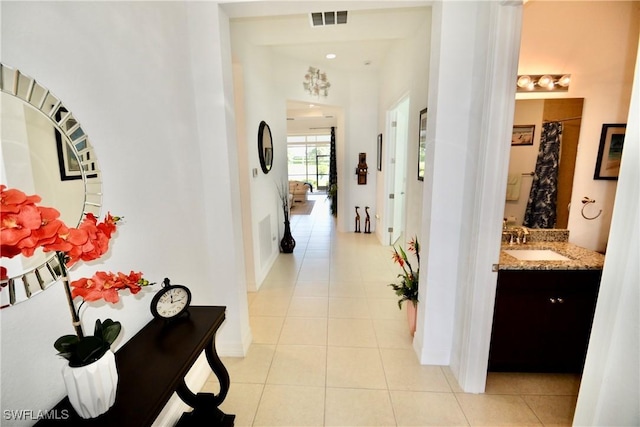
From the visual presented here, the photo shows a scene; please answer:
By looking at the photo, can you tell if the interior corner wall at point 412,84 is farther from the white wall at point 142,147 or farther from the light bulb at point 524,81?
the white wall at point 142,147

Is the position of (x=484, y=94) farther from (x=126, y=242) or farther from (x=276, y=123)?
(x=276, y=123)

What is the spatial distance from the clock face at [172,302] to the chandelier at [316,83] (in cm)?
402

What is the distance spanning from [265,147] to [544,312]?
3206 millimetres

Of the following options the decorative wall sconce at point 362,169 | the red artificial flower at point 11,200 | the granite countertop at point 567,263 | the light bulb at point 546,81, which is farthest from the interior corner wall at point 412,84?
the red artificial flower at point 11,200

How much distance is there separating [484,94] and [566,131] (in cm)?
104

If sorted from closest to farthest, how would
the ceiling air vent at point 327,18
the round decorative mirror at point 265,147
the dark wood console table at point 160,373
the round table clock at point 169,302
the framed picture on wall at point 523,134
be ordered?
the dark wood console table at point 160,373
the round table clock at point 169,302
the framed picture on wall at point 523,134
the ceiling air vent at point 327,18
the round decorative mirror at point 265,147

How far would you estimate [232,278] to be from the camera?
2098 mm

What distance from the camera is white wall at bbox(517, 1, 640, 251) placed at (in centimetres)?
187

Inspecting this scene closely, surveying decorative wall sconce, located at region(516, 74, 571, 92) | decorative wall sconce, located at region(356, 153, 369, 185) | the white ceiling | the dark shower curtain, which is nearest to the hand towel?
the dark shower curtain

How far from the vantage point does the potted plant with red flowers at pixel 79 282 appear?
672 mm

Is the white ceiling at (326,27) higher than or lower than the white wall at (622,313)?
higher

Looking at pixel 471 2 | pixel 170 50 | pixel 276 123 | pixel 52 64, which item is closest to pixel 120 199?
pixel 52 64

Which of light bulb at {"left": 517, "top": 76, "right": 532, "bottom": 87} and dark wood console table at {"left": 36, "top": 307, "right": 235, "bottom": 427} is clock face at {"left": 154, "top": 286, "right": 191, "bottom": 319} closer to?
dark wood console table at {"left": 36, "top": 307, "right": 235, "bottom": 427}

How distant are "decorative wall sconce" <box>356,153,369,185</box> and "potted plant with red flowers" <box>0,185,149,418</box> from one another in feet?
15.8
